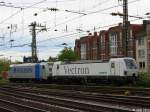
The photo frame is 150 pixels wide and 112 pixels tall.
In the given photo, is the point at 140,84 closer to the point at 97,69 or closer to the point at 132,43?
the point at 97,69

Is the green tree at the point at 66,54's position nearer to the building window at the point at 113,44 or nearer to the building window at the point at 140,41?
the building window at the point at 113,44

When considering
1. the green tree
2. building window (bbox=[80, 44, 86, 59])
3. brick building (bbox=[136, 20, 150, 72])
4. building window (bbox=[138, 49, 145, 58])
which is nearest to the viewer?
brick building (bbox=[136, 20, 150, 72])

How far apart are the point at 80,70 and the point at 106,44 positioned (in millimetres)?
57808

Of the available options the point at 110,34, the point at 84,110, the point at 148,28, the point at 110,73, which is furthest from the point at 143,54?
the point at 84,110

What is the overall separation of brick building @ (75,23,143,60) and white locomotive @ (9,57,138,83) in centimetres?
3334

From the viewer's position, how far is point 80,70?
49.1 m

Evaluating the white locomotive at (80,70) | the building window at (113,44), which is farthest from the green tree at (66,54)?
the white locomotive at (80,70)

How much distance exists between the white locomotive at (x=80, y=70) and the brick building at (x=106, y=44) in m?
33.3

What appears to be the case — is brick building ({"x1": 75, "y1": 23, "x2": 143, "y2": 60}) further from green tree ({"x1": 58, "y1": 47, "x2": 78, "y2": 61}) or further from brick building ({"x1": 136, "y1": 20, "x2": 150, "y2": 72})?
green tree ({"x1": 58, "y1": 47, "x2": 78, "y2": 61})

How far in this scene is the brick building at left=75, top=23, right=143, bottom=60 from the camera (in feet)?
320

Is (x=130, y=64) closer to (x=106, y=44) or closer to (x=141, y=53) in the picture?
(x=141, y=53)

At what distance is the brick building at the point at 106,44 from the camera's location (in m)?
97.4

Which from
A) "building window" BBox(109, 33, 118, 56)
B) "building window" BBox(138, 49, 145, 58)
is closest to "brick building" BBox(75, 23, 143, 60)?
"building window" BBox(109, 33, 118, 56)

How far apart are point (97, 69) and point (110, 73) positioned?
2.59 meters
